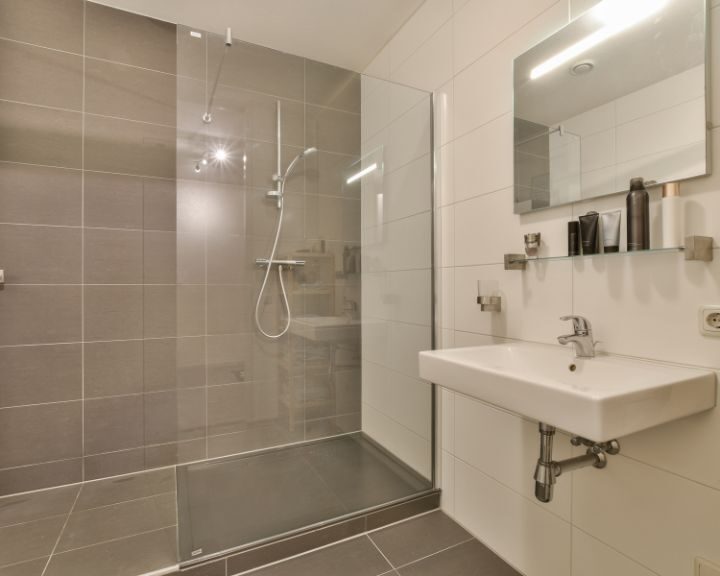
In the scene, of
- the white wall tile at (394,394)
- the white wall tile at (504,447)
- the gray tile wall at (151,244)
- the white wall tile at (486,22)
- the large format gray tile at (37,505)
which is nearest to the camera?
the white wall tile at (504,447)

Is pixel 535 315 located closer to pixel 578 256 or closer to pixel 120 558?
pixel 578 256

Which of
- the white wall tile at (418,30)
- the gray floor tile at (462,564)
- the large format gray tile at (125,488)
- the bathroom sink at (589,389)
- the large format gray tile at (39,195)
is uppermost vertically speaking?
the white wall tile at (418,30)

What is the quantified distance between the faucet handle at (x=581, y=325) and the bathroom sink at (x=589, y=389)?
8 cm

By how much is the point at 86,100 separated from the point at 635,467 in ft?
9.70

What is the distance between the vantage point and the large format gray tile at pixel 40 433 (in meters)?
1.98

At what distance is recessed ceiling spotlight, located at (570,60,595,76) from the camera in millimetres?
1249

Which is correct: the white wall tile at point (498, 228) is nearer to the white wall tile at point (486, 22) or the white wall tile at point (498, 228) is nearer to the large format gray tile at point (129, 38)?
the white wall tile at point (486, 22)

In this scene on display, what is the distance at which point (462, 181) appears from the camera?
1785 millimetres

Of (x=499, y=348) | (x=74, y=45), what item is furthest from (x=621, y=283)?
(x=74, y=45)

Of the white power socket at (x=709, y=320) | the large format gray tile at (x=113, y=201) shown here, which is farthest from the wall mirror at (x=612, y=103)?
the large format gray tile at (x=113, y=201)

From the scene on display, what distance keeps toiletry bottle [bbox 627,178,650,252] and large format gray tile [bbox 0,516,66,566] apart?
235cm

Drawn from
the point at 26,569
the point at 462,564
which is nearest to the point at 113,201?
the point at 26,569

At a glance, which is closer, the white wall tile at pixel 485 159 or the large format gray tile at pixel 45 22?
the white wall tile at pixel 485 159

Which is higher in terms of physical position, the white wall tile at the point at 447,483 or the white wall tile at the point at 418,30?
the white wall tile at the point at 418,30
